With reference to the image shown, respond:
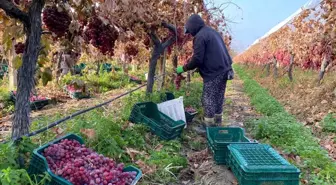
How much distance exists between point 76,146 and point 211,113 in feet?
9.46

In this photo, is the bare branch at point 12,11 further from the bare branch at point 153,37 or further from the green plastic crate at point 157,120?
the bare branch at point 153,37

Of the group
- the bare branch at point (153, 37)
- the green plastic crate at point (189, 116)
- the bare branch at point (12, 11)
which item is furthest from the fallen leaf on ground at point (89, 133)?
the bare branch at point (153, 37)

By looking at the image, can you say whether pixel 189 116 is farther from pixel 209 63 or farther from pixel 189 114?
pixel 209 63

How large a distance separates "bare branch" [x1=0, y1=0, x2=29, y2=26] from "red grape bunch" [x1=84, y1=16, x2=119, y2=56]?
2.79 ft

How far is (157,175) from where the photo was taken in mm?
3576

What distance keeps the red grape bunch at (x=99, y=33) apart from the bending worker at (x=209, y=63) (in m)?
2.03

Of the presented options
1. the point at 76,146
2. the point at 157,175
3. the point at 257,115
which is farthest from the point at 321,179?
the point at 257,115

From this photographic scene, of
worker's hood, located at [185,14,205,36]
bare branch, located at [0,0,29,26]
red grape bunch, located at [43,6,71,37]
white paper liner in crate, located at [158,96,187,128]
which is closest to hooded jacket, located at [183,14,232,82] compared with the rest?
worker's hood, located at [185,14,205,36]

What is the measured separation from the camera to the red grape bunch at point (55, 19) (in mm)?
2506

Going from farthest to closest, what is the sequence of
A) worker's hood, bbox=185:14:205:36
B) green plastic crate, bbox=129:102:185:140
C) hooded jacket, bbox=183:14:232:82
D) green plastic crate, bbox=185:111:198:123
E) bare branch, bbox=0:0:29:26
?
1. green plastic crate, bbox=185:111:198:123
2. worker's hood, bbox=185:14:205:36
3. hooded jacket, bbox=183:14:232:82
4. green plastic crate, bbox=129:102:185:140
5. bare branch, bbox=0:0:29:26

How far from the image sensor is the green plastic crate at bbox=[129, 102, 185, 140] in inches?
181

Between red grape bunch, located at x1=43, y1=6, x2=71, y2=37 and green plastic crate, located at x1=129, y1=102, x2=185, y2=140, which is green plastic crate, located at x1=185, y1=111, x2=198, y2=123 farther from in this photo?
red grape bunch, located at x1=43, y1=6, x2=71, y2=37

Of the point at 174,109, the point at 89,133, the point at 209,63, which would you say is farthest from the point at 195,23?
the point at 89,133

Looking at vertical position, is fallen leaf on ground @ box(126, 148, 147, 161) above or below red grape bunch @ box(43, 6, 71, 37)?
below
